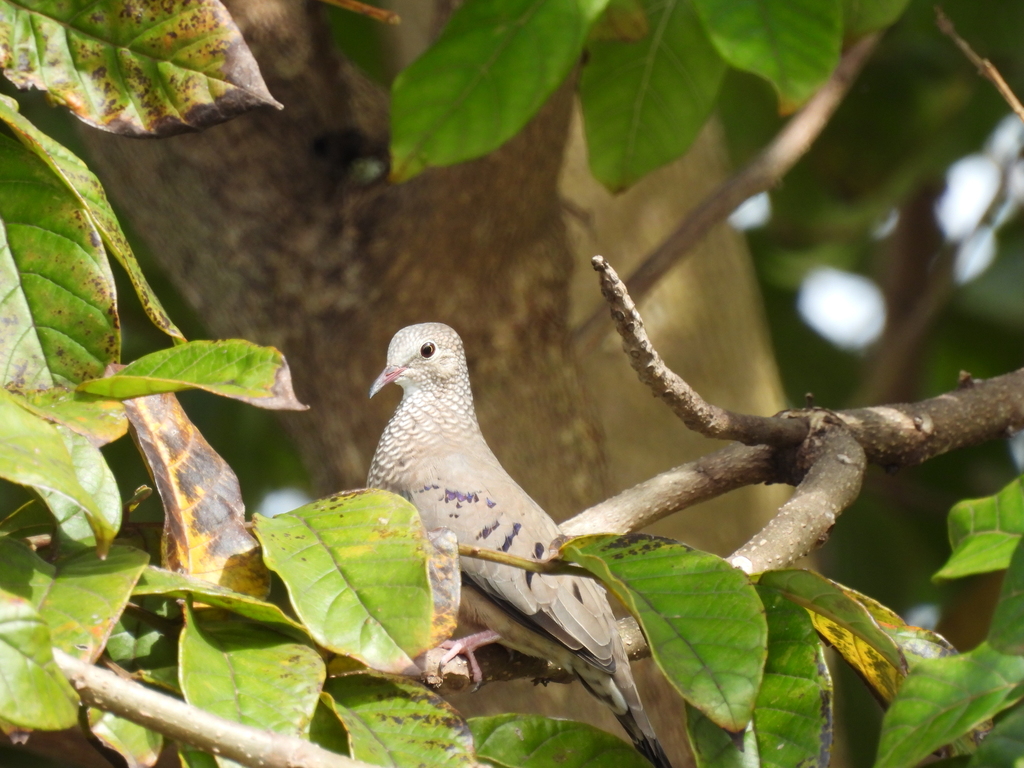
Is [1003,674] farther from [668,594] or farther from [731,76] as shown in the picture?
[731,76]

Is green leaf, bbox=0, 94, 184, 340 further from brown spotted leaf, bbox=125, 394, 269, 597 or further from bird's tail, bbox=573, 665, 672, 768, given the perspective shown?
bird's tail, bbox=573, 665, 672, 768

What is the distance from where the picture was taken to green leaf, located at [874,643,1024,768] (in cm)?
112

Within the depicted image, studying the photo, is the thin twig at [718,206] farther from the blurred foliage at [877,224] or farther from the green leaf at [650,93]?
the blurred foliage at [877,224]

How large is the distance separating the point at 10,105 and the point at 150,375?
17.8 inches

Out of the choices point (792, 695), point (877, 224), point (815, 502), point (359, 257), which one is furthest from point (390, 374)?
point (877, 224)

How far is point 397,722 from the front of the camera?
4.34 feet

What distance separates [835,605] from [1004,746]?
29 cm

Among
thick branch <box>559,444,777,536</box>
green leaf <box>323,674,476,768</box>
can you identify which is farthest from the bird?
green leaf <box>323,674,476,768</box>

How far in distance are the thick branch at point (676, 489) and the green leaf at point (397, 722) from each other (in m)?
0.69

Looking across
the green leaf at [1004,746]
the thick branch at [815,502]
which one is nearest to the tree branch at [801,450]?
the thick branch at [815,502]

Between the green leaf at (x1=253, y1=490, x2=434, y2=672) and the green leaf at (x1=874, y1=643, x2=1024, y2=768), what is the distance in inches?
20.6

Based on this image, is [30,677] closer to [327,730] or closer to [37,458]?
[37,458]

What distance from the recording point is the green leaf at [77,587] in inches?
44.8

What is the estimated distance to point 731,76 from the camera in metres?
4.70
